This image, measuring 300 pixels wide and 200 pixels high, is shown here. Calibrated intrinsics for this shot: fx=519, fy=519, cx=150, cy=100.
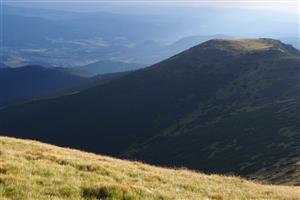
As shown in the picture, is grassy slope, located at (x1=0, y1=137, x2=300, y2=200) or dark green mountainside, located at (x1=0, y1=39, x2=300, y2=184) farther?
dark green mountainside, located at (x1=0, y1=39, x2=300, y2=184)

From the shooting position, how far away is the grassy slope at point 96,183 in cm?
1568

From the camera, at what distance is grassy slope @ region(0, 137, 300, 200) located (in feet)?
51.4

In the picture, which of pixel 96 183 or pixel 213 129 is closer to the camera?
pixel 96 183

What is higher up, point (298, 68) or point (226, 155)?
point (298, 68)

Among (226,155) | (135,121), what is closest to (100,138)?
(135,121)

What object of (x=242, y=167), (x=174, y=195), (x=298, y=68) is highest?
(x=298, y=68)

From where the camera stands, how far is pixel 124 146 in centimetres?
16262

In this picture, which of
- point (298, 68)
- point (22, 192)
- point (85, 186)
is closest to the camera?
point (22, 192)

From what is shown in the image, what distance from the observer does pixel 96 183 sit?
57.1 ft

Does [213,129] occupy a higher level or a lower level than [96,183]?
→ lower

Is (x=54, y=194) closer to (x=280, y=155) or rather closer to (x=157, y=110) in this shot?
(x=280, y=155)

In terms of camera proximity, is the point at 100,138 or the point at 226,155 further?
the point at 100,138

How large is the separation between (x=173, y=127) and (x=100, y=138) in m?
27.5

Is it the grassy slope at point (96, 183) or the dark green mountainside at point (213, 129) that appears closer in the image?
the grassy slope at point (96, 183)
